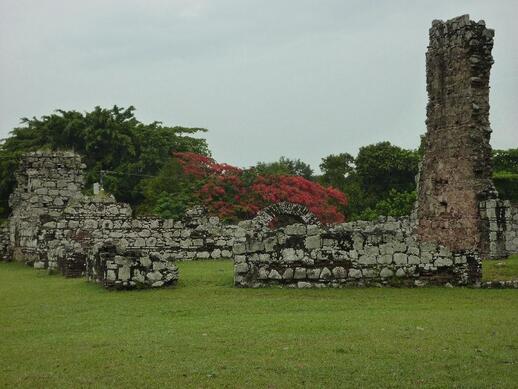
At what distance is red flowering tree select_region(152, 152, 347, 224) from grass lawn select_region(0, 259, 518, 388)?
63.5 ft

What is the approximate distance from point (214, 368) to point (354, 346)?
199 centimetres

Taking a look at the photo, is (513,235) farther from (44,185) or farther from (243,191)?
(44,185)

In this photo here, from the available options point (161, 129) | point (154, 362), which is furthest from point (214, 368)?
point (161, 129)

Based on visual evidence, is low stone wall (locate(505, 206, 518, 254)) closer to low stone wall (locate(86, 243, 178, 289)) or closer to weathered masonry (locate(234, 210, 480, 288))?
weathered masonry (locate(234, 210, 480, 288))

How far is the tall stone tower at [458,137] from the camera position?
1862 cm

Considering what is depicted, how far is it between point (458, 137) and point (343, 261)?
563 centimetres

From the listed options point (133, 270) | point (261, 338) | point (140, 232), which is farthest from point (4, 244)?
point (261, 338)

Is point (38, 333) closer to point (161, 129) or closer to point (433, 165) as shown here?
point (433, 165)

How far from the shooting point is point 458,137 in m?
18.8

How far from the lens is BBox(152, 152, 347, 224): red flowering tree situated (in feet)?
113

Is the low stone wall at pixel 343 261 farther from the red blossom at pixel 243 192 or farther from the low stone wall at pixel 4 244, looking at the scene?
the red blossom at pixel 243 192

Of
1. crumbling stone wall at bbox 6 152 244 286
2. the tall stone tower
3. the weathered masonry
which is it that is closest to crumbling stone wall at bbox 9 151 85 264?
crumbling stone wall at bbox 6 152 244 286

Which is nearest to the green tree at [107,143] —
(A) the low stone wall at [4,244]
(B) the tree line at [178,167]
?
(B) the tree line at [178,167]

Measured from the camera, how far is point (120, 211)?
2617cm
